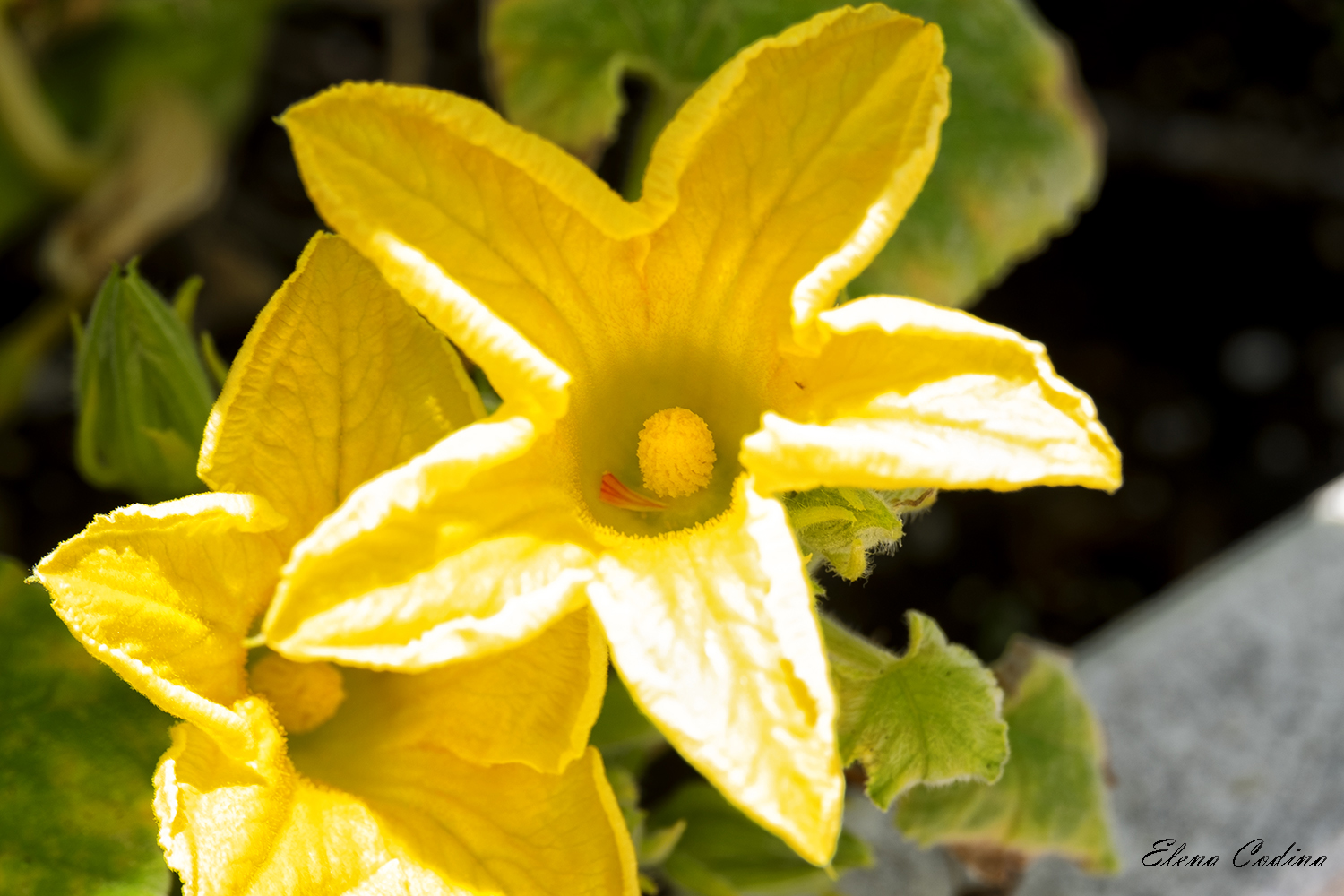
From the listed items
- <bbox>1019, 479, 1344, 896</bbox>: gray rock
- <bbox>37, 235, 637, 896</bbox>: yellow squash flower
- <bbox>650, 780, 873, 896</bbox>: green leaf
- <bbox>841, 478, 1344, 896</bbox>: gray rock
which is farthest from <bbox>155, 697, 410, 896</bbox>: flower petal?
<bbox>1019, 479, 1344, 896</bbox>: gray rock

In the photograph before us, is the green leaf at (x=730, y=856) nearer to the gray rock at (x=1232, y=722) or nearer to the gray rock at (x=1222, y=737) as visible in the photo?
the gray rock at (x=1222, y=737)

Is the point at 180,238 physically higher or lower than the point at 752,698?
lower

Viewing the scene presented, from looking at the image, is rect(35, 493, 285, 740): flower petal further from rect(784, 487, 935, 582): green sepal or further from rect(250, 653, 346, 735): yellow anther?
rect(784, 487, 935, 582): green sepal

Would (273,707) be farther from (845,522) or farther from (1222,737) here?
(1222,737)

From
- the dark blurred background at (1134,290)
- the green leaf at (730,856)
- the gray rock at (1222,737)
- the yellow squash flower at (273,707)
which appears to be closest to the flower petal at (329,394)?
the yellow squash flower at (273,707)

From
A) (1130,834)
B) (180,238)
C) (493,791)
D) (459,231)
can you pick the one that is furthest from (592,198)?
(180,238)

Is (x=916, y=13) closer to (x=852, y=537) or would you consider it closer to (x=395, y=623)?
(x=852, y=537)
